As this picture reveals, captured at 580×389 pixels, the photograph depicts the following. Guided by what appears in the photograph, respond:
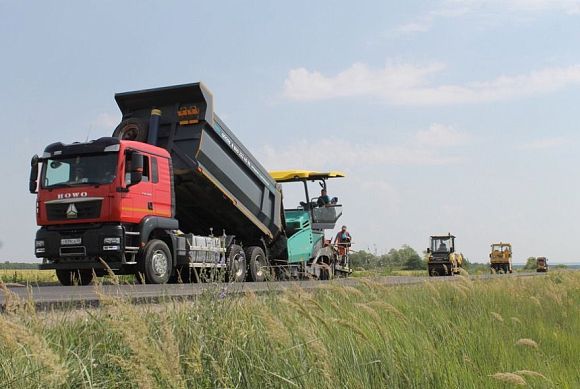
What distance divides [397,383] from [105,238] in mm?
9071

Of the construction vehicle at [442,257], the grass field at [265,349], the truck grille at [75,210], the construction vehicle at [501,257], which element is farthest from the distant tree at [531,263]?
the grass field at [265,349]

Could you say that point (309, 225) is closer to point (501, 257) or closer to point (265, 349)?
point (265, 349)

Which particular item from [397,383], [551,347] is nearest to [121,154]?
[551,347]

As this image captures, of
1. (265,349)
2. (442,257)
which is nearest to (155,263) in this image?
(265,349)

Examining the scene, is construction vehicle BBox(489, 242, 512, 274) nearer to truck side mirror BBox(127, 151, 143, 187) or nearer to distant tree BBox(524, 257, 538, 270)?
distant tree BBox(524, 257, 538, 270)

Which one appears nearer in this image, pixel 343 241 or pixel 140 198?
pixel 140 198

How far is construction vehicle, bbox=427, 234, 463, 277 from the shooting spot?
32750mm

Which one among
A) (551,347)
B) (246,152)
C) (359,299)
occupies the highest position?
(246,152)

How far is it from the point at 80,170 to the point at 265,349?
31.4 ft

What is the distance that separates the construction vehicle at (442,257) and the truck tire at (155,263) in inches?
866

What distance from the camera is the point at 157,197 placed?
12.5 m

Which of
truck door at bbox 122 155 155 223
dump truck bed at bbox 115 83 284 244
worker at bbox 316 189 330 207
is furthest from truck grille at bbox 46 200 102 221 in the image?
worker at bbox 316 189 330 207

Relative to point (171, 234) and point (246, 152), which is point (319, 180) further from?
point (171, 234)

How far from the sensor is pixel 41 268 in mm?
11938
